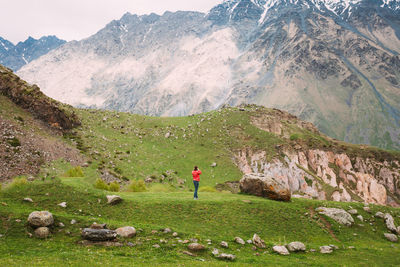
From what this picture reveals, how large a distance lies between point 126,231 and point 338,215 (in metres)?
21.9

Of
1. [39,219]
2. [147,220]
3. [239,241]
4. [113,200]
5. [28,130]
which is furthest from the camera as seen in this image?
[28,130]

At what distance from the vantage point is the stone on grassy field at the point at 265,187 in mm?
28266

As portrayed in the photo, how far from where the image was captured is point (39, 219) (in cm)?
1590

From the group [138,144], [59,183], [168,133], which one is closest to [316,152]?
[168,133]

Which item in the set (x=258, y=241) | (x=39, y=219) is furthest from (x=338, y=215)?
(x=39, y=219)

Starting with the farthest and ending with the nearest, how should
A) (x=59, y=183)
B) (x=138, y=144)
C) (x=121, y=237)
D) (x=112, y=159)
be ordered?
(x=138, y=144) < (x=112, y=159) < (x=59, y=183) < (x=121, y=237)

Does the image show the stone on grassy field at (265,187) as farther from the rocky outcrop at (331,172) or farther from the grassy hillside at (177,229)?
the rocky outcrop at (331,172)

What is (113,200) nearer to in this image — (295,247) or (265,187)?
(295,247)

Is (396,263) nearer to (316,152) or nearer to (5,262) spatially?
(5,262)

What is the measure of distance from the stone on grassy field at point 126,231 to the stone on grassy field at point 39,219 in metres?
4.45

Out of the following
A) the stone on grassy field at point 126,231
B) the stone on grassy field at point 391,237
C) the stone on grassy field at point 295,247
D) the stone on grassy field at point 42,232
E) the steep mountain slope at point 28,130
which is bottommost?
the stone on grassy field at point 391,237

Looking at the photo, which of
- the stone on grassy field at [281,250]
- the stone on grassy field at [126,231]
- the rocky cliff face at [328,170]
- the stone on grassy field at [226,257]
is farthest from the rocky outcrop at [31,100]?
the stone on grassy field at [281,250]

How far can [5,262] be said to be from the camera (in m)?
11.9

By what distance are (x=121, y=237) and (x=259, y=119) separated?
71465mm
